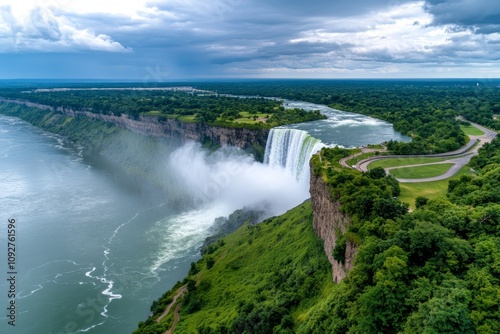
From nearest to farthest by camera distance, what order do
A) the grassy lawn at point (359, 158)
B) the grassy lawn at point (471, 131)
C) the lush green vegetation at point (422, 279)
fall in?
the lush green vegetation at point (422, 279), the grassy lawn at point (359, 158), the grassy lawn at point (471, 131)

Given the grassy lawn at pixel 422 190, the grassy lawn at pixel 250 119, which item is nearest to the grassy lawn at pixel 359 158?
the grassy lawn at pixel 422 190

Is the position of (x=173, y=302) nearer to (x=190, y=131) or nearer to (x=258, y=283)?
(x=258, y=283)

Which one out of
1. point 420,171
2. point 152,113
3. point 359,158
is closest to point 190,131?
point 152,113

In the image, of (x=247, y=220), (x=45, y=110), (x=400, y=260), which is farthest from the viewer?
(x=45, y=110)

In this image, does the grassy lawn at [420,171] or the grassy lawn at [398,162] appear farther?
the grassy lawn at [398,162]

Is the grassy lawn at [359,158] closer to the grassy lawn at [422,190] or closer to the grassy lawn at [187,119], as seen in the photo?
the grassy lawn at [422,190]

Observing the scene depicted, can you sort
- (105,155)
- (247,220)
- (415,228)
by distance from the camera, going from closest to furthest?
(415,228) < (247,220) < (105,155)

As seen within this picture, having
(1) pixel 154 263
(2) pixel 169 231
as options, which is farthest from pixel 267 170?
(1) pixel 154 263

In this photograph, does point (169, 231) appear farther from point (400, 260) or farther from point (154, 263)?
point (400, 260)
